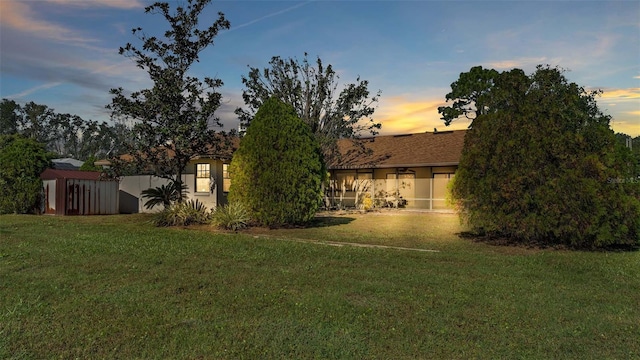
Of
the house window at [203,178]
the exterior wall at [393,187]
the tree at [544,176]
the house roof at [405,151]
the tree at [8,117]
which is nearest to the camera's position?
the tree at [544,176]

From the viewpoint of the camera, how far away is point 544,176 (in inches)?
429

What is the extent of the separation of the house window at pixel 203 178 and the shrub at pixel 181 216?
5.46 meters

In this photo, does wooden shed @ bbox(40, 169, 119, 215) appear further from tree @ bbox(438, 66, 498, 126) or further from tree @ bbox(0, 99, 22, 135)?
tree @ bbox(0, 99, 22, 135)

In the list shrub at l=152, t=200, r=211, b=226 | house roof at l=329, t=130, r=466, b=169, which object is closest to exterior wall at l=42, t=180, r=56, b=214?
shrub at l=152, t=200, r=211, b=226

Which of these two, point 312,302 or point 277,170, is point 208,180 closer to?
point 277,170

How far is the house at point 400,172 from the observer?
24594mm

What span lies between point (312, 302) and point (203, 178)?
1684cm

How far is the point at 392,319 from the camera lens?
17.2ft

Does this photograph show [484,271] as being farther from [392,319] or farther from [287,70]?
[287,70]

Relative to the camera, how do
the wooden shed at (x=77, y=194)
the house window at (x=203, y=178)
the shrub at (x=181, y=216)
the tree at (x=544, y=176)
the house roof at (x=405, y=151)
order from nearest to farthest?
1. the tree at (x=544, y=176)
2. the shrub at (x=181, y=216)
3. the wooden shed at (x=77, y=194)
4. the house window at (x=203, y=178)
5. the house roof at (x=405, y=151)

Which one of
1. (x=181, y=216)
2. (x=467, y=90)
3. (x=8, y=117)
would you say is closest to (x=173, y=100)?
(x=181, y=216)

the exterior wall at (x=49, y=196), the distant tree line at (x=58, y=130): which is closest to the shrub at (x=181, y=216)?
the exterior wall at (x=49, y=196)

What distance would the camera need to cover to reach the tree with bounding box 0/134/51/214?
2162 centimetres

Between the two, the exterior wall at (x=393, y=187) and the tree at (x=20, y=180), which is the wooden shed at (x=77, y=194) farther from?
the exterior wall at (x=393, y=187)
